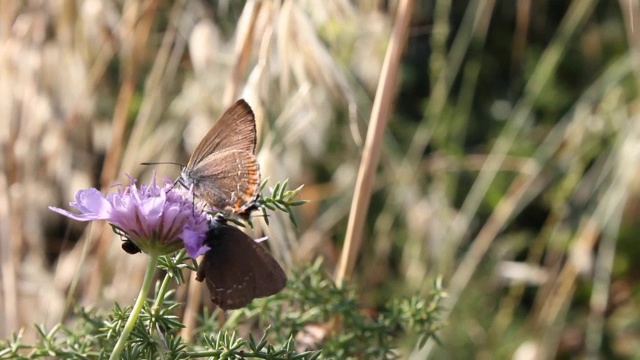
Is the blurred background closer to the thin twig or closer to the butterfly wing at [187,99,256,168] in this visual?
the thin twig

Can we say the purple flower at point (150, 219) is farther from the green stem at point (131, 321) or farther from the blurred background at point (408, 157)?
the blurred background at point (408, 157)

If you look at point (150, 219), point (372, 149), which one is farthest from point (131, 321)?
point (372, 149)

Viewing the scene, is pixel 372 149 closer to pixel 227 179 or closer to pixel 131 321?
pixel 227 179

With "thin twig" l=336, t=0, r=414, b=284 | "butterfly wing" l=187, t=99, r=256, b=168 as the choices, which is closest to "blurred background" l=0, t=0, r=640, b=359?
"thin twig" l=336, t=0, r=414, b=284

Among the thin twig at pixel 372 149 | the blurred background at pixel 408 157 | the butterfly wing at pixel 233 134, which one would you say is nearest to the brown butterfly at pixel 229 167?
the butterfly wing at pixel 233 134

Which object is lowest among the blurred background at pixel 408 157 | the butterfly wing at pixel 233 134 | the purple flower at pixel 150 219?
the blurred background at pixel 408 157

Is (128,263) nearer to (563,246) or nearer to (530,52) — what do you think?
(563,246)

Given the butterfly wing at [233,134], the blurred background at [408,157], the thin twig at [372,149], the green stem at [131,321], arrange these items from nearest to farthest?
the green stem at [131,321], the butterfly wing at [233,134], the thin twig at [372,149], the blurred background at [408,157]

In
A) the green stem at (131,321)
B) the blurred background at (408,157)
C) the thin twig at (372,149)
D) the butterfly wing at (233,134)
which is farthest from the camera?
the blurred background at (408,157)
